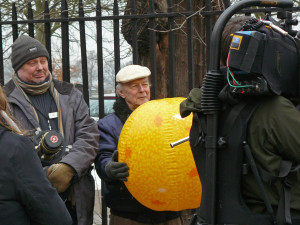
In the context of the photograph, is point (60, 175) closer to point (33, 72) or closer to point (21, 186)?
point (33, 72)

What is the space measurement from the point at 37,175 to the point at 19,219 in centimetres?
22

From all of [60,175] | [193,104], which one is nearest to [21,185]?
[193,104]

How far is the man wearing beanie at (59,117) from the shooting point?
405 centimetres

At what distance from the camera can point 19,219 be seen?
7.74 feet

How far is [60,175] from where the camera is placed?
→ 154 inches

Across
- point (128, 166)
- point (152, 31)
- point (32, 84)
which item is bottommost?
point (128, 166)

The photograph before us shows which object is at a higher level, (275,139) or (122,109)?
(275,139)

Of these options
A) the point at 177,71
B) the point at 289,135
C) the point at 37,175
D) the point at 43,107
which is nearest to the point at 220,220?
the point at 289,135

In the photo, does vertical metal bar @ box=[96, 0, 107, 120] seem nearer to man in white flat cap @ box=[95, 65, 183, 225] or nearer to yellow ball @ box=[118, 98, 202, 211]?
man in white flat cap @ box=[95, 65, 183, 225]

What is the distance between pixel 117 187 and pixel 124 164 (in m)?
0.41

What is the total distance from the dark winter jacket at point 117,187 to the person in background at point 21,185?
155 centimetres

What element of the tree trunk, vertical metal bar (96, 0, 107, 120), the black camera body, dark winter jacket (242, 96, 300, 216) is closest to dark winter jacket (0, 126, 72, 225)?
dark winter jacket (242, 96, 300, 216)

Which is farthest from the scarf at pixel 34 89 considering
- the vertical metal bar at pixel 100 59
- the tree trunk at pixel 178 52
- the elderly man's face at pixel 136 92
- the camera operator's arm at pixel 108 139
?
the tree trunk at pixel 178 52

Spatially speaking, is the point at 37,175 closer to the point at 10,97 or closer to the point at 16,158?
the point at 16,158
